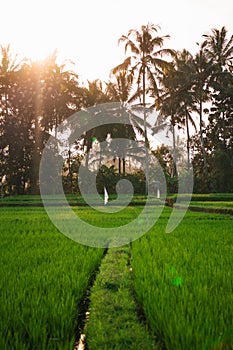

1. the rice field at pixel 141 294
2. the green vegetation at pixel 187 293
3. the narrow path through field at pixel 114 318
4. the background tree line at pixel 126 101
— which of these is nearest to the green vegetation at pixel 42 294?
the rice field at pixel 141 294

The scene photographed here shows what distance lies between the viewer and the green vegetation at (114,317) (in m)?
1.85

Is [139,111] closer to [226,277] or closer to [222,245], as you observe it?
[222,245]

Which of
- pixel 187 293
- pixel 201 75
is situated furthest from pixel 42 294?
pixel 201 75

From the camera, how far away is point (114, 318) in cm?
222

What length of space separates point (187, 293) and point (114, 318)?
51 centimetres

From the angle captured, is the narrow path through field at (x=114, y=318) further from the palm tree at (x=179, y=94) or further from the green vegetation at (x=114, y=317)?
the palm tree at (x=179, y=94)

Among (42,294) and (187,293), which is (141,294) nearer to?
(187,293)

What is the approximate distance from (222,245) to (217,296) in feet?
8.19

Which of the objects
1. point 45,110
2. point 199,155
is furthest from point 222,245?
point 199,155

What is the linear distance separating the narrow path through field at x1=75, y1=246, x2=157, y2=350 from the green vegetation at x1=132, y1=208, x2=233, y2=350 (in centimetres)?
10

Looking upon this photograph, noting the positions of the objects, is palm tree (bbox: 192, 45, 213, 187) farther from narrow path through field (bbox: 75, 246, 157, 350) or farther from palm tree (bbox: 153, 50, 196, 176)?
narrow path through field (bbox: 75, 246, 157, 350)

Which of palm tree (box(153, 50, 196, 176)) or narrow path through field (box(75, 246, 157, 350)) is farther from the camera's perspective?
palm tree (box(153, 50, 196, 176))

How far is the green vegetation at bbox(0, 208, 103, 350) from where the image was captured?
5.68 feet

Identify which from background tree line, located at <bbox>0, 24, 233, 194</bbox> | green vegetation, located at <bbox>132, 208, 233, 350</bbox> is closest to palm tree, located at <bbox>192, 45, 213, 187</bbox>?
background tree line, located at <bbox>0, 24, 233, 194</bbox>
